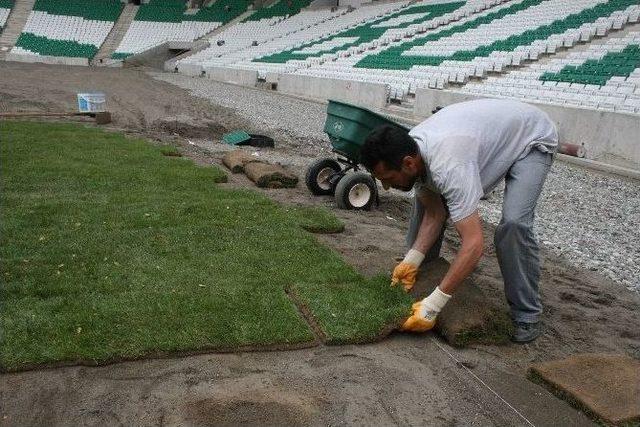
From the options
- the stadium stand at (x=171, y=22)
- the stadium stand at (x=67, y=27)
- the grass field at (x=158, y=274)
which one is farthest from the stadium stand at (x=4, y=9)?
the grass field at (x=158, y=274)

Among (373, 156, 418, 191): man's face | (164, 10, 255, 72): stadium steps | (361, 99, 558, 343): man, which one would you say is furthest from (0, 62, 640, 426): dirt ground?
(164, 10, 255, 72): stadium steps

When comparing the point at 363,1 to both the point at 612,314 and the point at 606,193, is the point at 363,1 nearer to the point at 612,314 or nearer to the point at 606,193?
the point at 606,193

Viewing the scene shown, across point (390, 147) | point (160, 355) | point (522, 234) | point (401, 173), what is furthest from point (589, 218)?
point (160, 355)

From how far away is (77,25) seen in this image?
114ft

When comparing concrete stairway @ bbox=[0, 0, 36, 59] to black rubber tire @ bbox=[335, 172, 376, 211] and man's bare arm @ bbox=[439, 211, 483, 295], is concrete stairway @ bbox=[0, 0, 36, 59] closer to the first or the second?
black rubber tire @ bbox=[335, 172, 376, 211]

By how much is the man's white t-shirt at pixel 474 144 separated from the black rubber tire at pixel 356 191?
2224 millimetres

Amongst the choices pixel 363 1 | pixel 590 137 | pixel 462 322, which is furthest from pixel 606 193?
pixel 363 1

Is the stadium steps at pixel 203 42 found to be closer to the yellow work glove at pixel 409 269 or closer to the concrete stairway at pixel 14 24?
the concrete stairway at pixel 14 24

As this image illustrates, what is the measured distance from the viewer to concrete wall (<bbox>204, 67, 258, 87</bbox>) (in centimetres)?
2375

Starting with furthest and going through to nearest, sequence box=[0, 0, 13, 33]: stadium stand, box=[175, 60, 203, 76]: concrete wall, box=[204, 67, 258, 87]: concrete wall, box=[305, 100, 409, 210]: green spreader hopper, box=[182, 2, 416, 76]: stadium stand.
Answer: box=[0, 0, 13, 33]: stadium stand → box=[175, 60, 203, 76]: concrete wall → box=[182, 2, 416, 76]: stadium stand → box=[204, 67, 258, 87]: concrete wall → box=[305, 100, 409, 210]: green spreader hopper

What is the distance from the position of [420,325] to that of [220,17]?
39.2 meters

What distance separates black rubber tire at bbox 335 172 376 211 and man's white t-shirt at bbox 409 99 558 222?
87.6 inches

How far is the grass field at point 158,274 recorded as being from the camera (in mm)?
2758

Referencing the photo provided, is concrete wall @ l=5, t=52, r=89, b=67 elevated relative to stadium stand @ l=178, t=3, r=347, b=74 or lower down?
lower down
